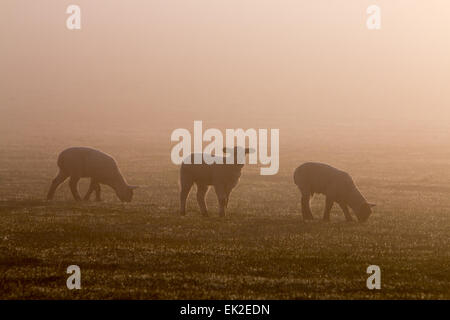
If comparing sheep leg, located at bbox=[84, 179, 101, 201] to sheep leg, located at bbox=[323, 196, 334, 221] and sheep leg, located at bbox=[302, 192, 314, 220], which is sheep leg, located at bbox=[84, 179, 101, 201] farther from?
sheep leg, located at bbox=[323, 196, 334, 221]

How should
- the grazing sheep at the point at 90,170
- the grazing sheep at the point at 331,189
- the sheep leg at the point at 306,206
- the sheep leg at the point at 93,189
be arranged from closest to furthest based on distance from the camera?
1. the grazing sheep at the point at 331,189
2. the sheep leg at the point at 306,206
3. the grazing sheep at the point at 90,170
4. the sheep leg at the point at 93,189

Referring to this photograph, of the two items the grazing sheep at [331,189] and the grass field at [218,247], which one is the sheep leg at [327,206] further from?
the grass field at [218,247]

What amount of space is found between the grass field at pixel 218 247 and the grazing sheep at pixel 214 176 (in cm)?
88

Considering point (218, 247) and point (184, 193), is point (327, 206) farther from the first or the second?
point (218, 247)

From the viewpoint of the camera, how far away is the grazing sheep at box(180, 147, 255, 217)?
28.2m

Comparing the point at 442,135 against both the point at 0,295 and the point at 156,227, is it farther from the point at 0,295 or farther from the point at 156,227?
the point at 0,295

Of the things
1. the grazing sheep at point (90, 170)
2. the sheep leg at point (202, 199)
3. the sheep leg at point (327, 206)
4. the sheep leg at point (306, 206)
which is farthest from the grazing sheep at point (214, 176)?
the grazing sheep at point (90, 170)

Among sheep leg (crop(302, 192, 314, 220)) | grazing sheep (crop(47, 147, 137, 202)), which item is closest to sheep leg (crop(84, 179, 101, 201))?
grazing sheep (crop(47, 147, 137, 202))

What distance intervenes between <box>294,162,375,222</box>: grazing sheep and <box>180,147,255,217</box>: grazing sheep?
2465mm

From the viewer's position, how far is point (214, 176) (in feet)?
92.8

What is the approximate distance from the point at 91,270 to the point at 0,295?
9.58ft

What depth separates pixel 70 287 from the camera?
14898 mm

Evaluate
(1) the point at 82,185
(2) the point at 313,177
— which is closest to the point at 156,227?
(2) the point at 313,177

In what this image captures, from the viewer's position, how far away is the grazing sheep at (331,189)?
2772cm
